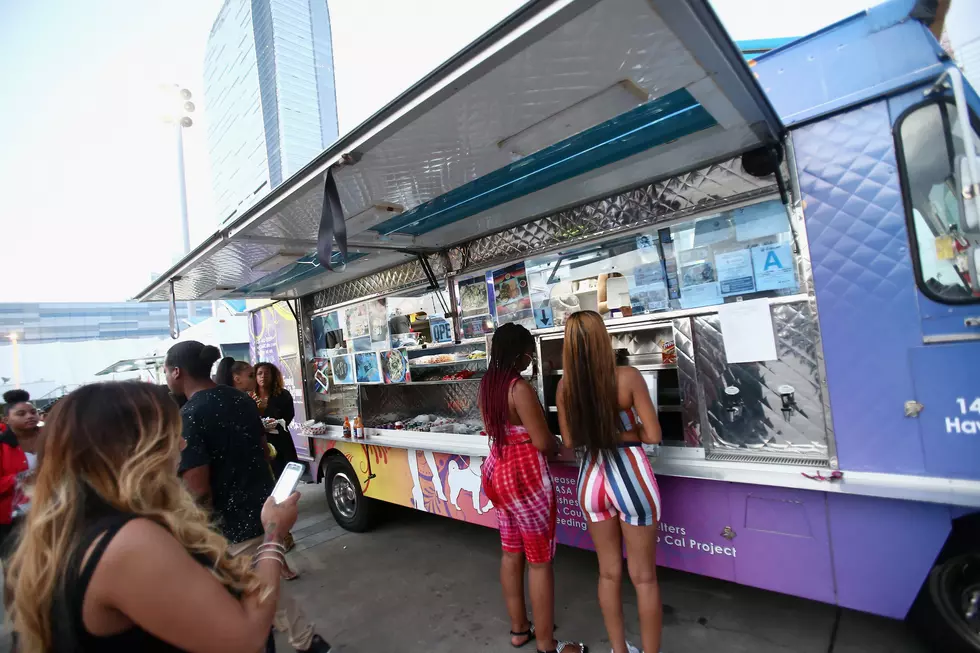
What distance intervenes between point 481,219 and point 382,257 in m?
1.20

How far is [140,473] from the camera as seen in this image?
3.31ft

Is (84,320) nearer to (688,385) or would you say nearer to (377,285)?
(377,285)

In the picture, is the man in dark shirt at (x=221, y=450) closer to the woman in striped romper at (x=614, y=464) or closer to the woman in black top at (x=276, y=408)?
the woman in striped romper at (x=614, y=464)

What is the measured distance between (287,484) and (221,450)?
100 cm

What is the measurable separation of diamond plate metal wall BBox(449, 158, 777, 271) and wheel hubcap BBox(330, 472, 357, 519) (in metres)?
2.83

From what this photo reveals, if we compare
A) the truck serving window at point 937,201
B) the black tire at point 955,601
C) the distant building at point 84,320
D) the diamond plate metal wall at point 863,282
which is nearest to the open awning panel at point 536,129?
the diamond plate metal wall at point 863,282

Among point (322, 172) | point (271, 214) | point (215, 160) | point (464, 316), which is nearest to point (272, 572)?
point (322, 172)

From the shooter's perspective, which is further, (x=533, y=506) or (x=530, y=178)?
(x=530, y=178)

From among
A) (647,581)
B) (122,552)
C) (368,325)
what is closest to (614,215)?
(647,581)

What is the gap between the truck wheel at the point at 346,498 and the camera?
4.73 m

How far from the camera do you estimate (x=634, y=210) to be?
2873mm

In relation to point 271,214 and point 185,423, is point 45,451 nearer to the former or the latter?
point 185,423

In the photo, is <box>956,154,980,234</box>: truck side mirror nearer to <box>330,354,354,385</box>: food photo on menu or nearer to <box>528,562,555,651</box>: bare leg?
<box>528,562,555,651</box>: bare leg

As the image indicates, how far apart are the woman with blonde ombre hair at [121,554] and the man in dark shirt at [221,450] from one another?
1.20m
